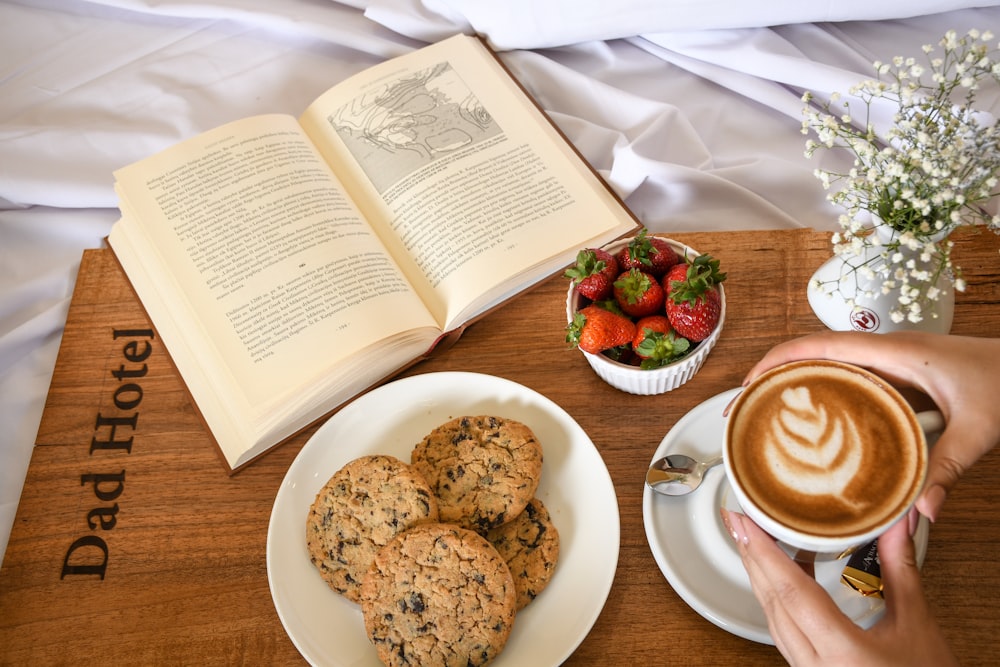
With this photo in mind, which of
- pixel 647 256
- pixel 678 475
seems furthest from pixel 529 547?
pixel 647 256

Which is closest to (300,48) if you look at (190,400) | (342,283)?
(342,283)

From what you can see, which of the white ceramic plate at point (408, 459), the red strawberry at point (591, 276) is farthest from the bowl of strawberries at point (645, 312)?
the white ceramic plate at point (408, 459)

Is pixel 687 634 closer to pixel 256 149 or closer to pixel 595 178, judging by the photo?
pixel 595 178

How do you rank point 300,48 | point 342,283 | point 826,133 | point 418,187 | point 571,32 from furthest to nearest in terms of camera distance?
point 300,48 < point 571,32 < point 418,187 < point 342,283 < point 826,133

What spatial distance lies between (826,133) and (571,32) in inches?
29.8

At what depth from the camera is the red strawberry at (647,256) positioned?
114cm

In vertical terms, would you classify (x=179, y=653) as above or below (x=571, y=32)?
below

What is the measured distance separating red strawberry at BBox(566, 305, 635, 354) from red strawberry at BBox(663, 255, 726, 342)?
7cm

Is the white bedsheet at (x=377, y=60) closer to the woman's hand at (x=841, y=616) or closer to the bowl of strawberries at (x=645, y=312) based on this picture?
the bowl of strawberries at (x=645, y=312)

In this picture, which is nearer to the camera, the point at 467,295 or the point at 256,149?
the point at 467,295

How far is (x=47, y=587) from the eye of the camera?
1118mm

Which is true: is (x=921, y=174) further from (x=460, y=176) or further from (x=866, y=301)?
(x=460, y=176)

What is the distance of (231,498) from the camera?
1169 millimetres

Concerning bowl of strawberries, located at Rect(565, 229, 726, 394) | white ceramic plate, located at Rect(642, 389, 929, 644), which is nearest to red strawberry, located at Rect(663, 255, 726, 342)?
bowl of strawberries, located at Rect(565, 229, 726, 394)
